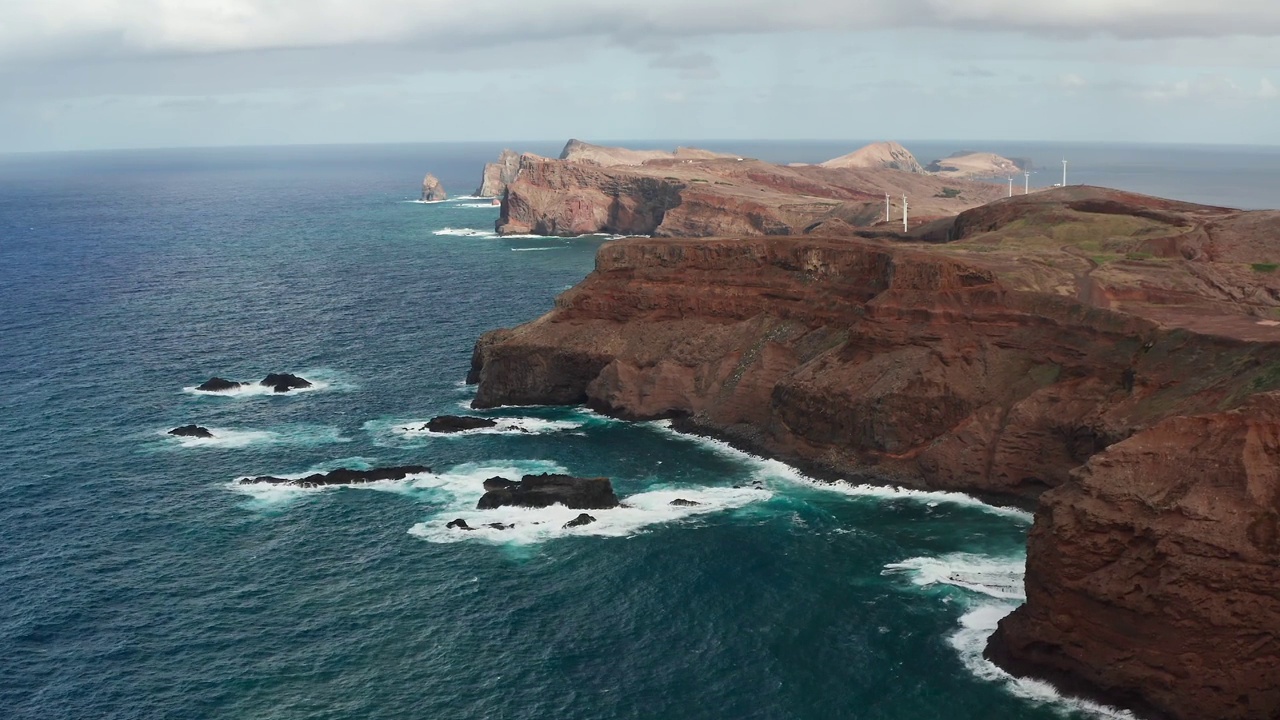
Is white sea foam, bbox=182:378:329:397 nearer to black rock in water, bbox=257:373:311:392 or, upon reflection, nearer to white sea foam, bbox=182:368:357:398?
white sea foam, bbox=182:368:357:398

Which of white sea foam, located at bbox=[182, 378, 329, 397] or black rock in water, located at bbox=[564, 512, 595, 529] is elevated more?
white sea foam, located at bbox=[182, 378, 329, 397]

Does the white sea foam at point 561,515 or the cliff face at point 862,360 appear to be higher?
the cliff face at point 862,360

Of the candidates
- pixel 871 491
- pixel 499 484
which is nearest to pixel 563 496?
pixel 499 484

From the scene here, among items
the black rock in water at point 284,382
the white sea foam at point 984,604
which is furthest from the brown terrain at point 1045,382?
the black rock in water at point 284,382

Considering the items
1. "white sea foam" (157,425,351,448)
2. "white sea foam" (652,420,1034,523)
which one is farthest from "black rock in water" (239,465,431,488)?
"white sea foam" (652,420,1034,523)

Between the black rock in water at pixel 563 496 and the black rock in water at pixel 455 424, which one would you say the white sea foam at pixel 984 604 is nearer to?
the black rock in water at pixel 563 496

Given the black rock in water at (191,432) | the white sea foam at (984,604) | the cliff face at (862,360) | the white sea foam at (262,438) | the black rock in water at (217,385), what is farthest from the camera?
the black rock in water at (217,385)

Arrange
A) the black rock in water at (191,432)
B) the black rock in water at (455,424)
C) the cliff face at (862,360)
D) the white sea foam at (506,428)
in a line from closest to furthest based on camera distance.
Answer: the cliff face at (862,360)
the black rock in water at (191,432)
the white sea foam at (506,428)
the black rock in water at (455,424)
